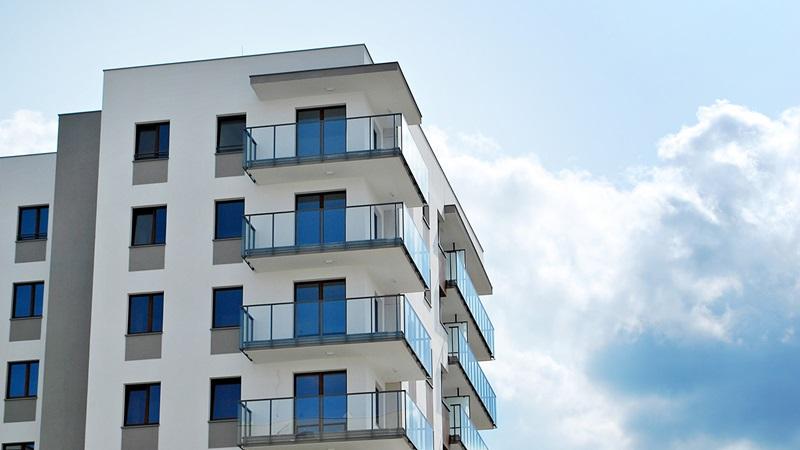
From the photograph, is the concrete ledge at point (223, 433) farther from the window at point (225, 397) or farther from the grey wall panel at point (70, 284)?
the grey wall panel at point (70, 284)

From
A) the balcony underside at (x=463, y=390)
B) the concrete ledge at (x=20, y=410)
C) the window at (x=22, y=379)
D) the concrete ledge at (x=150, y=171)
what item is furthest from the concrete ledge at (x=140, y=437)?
the balcony underside at (x=463, y=390)

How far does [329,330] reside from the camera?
4503cm

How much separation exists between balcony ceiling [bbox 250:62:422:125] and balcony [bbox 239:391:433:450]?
882cm

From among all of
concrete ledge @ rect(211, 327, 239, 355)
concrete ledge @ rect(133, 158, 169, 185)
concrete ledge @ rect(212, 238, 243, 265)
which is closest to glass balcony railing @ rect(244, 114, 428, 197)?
concrete ledge @ rect(212, 238, 243, 265)

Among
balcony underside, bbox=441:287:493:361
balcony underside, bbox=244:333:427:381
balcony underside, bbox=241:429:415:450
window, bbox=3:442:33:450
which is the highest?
balcony underside, bbox=441:287:493:361

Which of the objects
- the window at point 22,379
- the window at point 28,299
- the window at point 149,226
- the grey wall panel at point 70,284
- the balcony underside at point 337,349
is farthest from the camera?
the window at point 28,299

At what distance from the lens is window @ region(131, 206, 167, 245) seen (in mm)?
48156

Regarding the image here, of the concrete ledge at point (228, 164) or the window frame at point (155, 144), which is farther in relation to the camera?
the window frame at point (155, 144)

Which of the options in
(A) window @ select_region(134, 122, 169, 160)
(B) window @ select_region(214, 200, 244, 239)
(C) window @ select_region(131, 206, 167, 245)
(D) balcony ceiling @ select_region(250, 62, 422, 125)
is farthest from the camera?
(A) window @ select_region(134, 122, 169, 160)

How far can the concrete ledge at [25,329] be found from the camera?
5072 centimetres

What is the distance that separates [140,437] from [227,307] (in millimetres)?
4324

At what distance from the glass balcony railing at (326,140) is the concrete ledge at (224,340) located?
4.65m

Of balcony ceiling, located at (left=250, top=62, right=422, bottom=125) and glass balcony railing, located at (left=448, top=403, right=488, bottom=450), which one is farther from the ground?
balcony ceiling, located at (left=250, top=62, right=422, bottom=125)

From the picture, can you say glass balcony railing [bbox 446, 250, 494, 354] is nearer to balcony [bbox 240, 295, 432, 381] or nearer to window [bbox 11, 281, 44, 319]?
balcony [bbox 240, 295, 432, 381]
